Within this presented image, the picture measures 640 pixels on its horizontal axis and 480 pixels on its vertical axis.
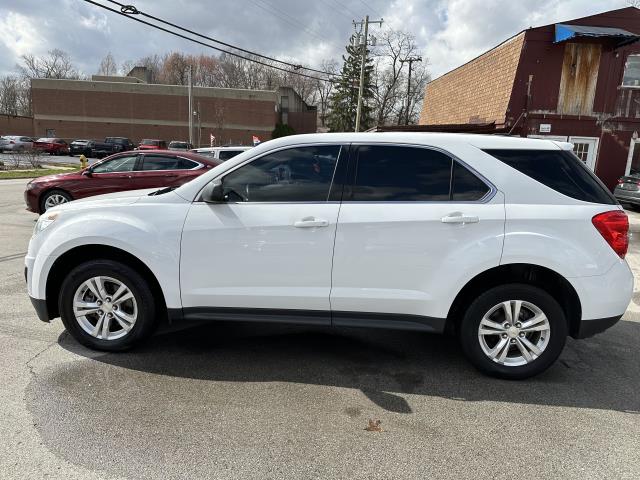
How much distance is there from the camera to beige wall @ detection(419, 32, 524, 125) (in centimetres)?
1650

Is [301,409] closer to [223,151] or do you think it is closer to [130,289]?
[130,289]

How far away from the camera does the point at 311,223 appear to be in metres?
3.45

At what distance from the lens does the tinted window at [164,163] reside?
9.78 m

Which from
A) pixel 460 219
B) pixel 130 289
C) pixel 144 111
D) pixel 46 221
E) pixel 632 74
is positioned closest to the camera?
pixel 460 219

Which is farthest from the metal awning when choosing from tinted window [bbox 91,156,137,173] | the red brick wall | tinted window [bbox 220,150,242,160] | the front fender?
the red brick wall

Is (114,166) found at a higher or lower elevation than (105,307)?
higher

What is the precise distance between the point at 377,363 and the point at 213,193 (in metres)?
1.94

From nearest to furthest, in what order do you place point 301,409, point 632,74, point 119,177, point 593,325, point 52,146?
point 301,409 → point 593,325 → point 119,177 → point 632,74 → point 52,146

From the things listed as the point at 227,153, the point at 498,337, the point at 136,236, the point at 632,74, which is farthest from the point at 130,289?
the point at 632,74

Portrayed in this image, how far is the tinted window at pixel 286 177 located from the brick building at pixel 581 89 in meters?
13.8

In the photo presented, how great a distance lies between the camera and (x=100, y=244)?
3691 millimetres

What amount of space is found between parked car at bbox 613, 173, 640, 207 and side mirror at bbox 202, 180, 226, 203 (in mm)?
14547

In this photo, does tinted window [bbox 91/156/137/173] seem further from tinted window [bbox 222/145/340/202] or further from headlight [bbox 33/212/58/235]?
tinted window [bbox 222/145/340/202]

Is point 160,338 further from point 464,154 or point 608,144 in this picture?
point 608,144
